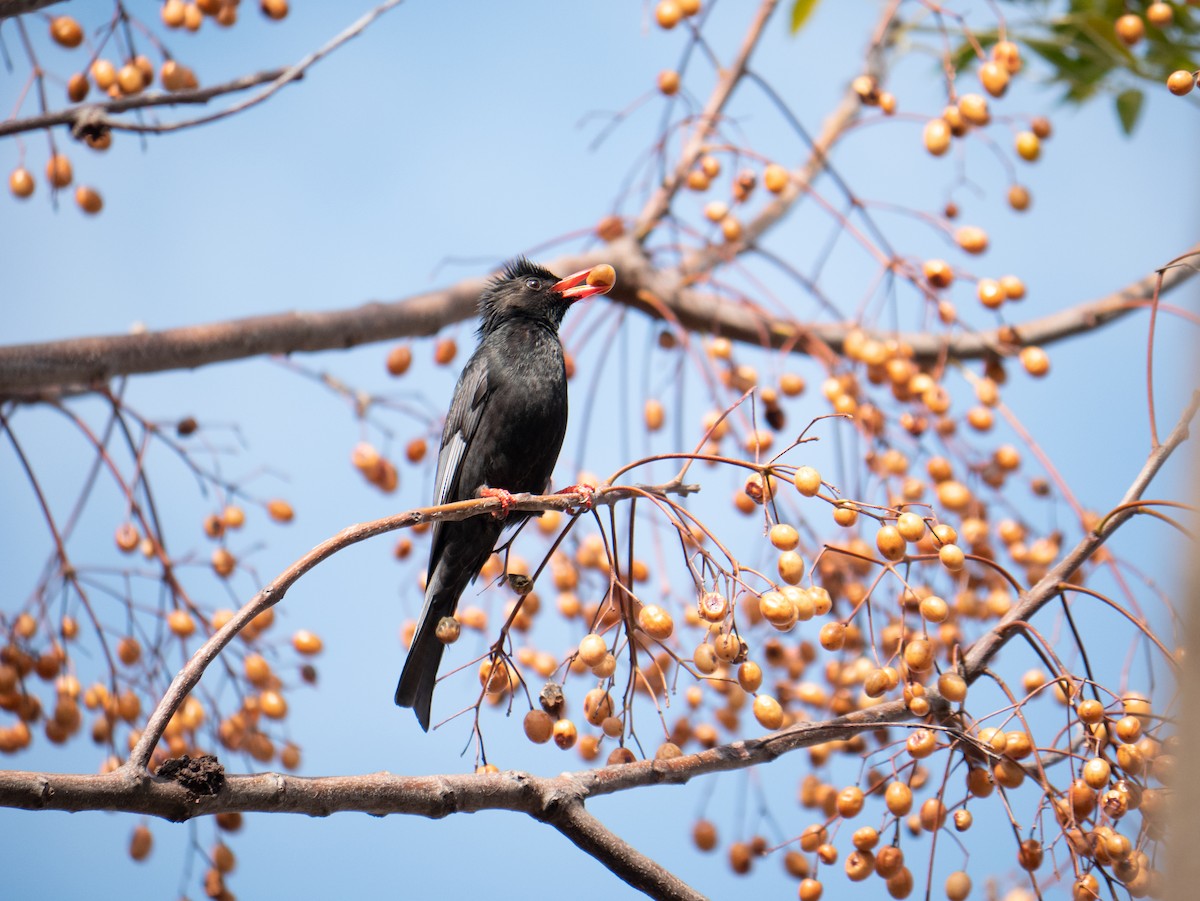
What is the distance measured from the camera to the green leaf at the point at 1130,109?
386cm

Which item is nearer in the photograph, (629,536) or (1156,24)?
(629,536)

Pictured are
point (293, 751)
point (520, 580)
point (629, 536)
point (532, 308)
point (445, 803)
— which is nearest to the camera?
point (445, 803)

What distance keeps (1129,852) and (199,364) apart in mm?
2393

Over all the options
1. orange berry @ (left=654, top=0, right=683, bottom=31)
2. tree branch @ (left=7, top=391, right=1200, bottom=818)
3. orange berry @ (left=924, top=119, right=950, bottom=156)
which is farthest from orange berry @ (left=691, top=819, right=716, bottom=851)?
orange berry @ (left=654, top=0, right=683, bottom=31)

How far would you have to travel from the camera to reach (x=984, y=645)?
7.34 feet

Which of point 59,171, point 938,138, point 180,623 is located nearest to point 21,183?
point 59,171

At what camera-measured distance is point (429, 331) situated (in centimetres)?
367

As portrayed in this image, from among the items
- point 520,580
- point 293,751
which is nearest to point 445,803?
point 520,580

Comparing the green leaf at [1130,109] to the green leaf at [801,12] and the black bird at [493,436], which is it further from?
the black bird at [493,436]

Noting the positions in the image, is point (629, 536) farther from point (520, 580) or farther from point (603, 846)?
point (603, 846)

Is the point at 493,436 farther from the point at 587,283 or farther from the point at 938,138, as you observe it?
the point at 938,138

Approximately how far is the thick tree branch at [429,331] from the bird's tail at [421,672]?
88 cm

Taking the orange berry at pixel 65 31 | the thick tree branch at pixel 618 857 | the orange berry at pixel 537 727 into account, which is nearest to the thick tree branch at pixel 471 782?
the thick tree branch at pixel 618 857

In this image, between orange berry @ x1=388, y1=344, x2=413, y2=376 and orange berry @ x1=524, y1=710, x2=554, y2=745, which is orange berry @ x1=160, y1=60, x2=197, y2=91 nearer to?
orange berry @ x1=388, y1=344, x2=413, y2=376
